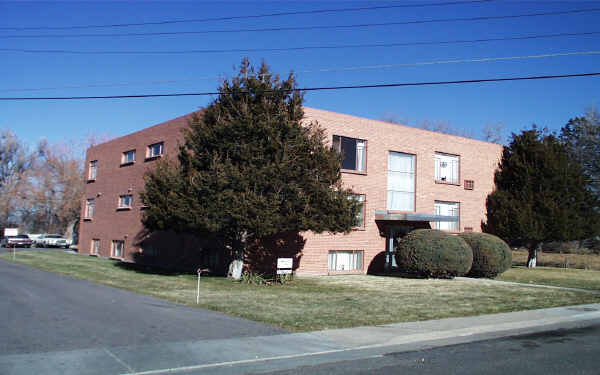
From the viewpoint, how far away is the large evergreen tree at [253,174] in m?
16.3

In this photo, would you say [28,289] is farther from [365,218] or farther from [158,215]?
[365,218]

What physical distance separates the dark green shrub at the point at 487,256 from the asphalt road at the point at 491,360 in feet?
39.3

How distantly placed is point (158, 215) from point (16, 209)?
47774mm

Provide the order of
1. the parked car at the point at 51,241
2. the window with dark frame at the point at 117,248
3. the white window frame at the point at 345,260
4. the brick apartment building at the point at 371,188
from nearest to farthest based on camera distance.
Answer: the white window frame at the point at 345,260
the brick apartment building at the point at 371,188
the window with dark frame at the point at 117,248
the parked car at the point at 51,241

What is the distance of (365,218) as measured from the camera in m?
22.9

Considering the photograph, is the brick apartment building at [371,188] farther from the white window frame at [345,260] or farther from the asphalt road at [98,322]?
the asphalt road at [98,322]

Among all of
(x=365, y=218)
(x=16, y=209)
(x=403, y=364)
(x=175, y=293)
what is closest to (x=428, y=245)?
(x=365, y=218)

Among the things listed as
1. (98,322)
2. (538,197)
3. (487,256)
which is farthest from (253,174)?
(538,197)

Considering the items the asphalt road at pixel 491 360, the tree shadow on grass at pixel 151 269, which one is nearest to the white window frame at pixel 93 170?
the tree shadow on grass at pixel 151 269

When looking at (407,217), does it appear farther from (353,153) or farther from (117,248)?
(117,248)

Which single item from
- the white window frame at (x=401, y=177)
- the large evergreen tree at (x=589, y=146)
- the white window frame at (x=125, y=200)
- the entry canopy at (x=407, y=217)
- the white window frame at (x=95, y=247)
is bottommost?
the white window frame at (x=95, y=247)

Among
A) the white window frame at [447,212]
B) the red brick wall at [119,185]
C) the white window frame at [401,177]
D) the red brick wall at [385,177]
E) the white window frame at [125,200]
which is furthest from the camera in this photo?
the white window frame at [125,200]

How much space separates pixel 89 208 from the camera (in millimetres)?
33500

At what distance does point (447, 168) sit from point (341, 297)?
43.9ft
